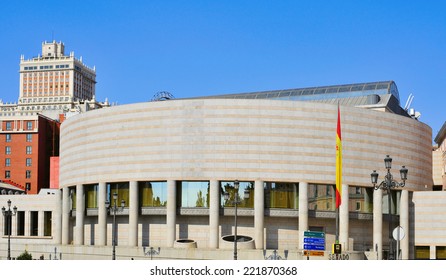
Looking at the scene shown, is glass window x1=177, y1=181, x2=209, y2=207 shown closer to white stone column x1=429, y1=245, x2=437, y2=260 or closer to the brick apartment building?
white stone column x1=429, y1=245, x2=437, y2=260

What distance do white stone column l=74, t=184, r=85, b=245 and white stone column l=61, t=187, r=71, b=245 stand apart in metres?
4.43

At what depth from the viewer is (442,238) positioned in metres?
89.1

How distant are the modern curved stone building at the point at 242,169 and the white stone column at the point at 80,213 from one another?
2.65m

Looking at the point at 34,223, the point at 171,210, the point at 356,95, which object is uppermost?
the point at 356,95

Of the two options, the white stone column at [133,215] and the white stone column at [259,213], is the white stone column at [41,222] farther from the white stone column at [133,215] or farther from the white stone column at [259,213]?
the white stone column at [259,213]

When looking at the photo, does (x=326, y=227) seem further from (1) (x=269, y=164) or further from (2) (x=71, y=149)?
(2) (x=71, y=149)

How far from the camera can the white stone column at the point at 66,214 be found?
93875 mm

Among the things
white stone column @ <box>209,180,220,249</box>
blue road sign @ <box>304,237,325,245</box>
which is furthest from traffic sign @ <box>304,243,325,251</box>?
white stone column @ <box>209,180,220,249</box>

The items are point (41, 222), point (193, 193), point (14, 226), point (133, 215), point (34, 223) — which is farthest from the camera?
point (34, 223)

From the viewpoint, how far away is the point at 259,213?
3167 inches

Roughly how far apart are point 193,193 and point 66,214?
19759mm

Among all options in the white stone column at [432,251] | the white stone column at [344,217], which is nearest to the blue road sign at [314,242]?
the white stone column at [344,217]

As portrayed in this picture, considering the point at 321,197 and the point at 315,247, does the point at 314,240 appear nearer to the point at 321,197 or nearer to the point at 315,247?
the point at 315,247

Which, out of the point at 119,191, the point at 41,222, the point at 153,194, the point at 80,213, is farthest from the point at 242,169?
the point at 41,222
